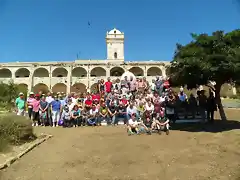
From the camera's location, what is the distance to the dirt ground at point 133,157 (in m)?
5.04

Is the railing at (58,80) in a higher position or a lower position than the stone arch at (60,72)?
lower

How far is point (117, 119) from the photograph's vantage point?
34.3 ft

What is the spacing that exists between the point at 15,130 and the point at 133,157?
3.37 m

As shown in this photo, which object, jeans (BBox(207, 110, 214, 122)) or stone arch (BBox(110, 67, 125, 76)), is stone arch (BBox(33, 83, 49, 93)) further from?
jeans (BBox(207, 110, 214, 122))

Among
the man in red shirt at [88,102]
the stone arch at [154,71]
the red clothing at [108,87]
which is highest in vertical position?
the stone arch at [154,71]

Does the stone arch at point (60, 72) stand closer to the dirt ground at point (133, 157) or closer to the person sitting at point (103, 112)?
the person sitting at point (103, 112)

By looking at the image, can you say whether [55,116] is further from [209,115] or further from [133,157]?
[209,115]

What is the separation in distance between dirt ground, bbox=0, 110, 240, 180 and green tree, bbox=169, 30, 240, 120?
1.69 m

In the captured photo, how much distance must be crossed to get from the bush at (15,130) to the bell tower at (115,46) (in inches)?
1521

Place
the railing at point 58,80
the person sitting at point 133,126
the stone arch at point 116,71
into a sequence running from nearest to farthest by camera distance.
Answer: the person sitting at point 133,126 < the railing at point 58,80 < the stone arch at point 116,71

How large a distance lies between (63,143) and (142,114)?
9.50 feet

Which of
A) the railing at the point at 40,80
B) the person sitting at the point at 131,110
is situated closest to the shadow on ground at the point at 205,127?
the person sitting at the point at 131,110

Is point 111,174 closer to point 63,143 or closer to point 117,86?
point 63,143

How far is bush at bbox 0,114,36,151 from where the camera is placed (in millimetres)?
7411
